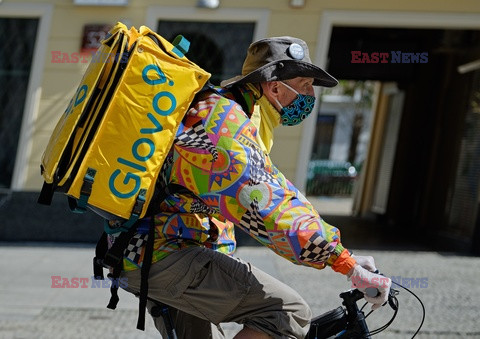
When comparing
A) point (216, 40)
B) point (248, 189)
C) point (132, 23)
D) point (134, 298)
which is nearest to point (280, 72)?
point (248, 189)

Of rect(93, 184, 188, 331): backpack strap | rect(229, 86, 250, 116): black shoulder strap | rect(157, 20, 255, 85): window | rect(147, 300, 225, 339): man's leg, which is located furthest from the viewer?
rect(157, 20, 255, 85): window

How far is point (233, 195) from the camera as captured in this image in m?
2.38

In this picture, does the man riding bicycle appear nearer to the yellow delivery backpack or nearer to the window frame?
the yellow delivery backpack

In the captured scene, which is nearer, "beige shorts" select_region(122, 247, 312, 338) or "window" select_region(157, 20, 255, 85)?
"beige shorts" select_region(122, 247, 312, 338)

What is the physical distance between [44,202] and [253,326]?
88 centimetres

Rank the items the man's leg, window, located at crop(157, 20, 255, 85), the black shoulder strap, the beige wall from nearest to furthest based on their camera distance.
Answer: the black shoulder strap
the man's leg
the beige wall
window, located at crop(157, 20, 255, 85)

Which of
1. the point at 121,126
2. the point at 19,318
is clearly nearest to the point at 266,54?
the point at 121,126

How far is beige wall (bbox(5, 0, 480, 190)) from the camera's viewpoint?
8742 mm

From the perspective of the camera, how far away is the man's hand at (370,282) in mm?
2348

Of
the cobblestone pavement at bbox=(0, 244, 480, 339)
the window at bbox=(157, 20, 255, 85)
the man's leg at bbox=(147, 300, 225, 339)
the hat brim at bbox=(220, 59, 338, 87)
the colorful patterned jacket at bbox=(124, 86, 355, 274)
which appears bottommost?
the cobblestone pavement at bbox=(0, 244, 480, 339)

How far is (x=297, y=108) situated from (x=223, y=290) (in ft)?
2.30

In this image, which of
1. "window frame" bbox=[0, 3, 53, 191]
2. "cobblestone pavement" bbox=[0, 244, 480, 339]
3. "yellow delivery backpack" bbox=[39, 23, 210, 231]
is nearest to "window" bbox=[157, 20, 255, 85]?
"window frame" bbox=[0, 3, 53, 191]

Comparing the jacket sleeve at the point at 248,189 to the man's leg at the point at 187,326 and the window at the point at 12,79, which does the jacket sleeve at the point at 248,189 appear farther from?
the window at the point at 12,79

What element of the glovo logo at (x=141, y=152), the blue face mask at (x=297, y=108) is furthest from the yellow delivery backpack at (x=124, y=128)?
the blue face mask at (x=297, y=108)
